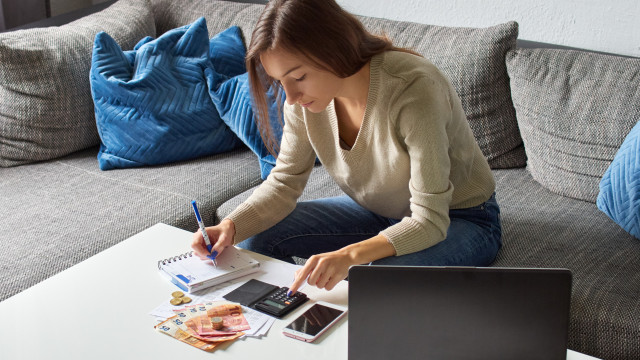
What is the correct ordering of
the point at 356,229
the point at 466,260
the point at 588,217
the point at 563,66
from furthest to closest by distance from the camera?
the point at 563,66 < the point at 588,217 < the point at 356,229 < the point at 466,260

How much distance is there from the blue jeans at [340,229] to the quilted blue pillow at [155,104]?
76 centimetres

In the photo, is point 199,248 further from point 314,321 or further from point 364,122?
point 364,122

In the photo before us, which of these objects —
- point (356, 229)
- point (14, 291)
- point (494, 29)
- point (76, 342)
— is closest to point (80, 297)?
point (76, 342)

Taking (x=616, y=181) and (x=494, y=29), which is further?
(x=494, y=29)

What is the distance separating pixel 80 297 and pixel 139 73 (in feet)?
3.94

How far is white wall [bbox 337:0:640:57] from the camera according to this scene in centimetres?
216

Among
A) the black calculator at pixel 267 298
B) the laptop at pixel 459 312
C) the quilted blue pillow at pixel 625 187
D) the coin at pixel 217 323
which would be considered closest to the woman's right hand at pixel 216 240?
the black calculator at pixel 267 298

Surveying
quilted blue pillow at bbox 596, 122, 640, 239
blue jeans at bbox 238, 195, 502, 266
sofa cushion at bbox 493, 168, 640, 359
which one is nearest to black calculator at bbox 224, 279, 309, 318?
blue jeans at bbox 238, 195, 502, 266

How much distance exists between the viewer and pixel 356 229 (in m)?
1.70

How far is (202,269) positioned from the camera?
1332 millimetres

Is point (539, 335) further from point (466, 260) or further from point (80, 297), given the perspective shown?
point (80, 297)

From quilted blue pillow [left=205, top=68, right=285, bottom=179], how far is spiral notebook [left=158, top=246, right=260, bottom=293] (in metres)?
0.86

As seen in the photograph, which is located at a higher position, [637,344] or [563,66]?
[563,66]

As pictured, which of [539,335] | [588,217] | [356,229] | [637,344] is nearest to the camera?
[539,335]
